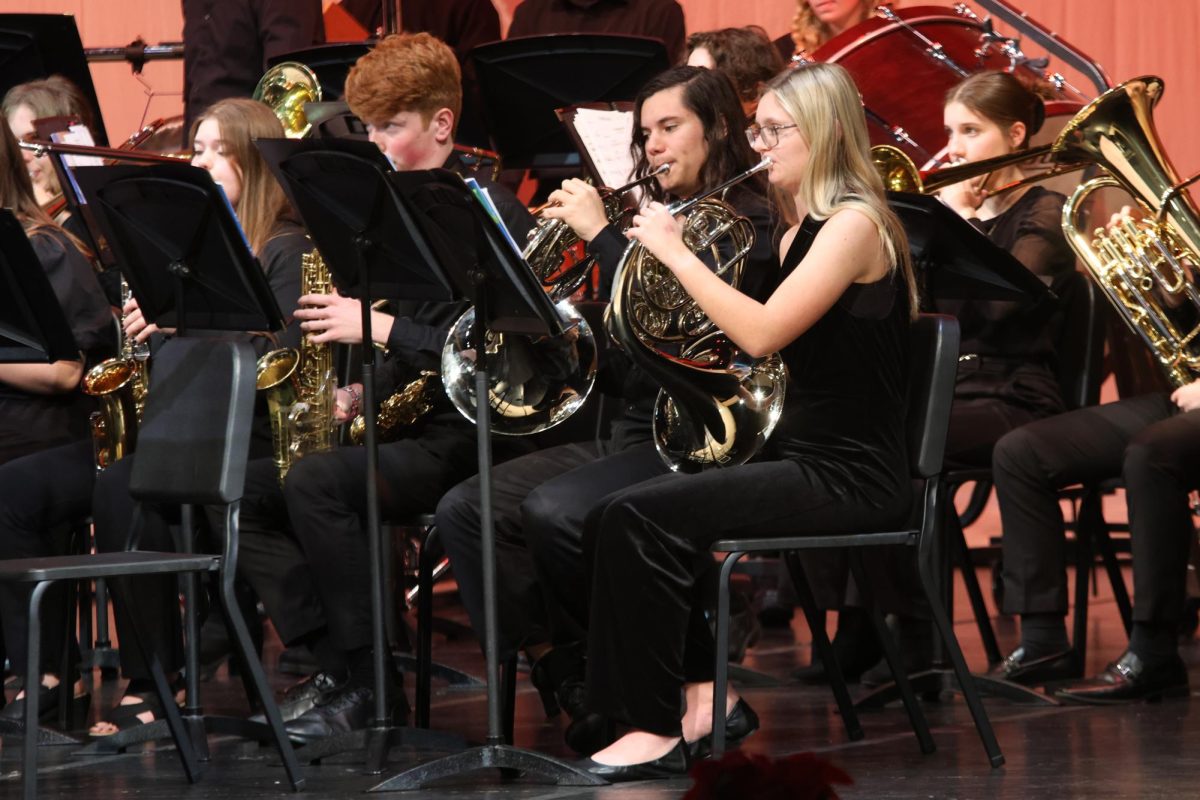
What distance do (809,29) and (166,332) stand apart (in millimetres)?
2199

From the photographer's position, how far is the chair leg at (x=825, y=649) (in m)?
3.35

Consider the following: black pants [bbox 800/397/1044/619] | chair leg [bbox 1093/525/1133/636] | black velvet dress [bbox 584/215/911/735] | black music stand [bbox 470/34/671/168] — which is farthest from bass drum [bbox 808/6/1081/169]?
black velvet dress [bbox 584/215/911/735]

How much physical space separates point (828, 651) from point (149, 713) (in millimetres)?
1454

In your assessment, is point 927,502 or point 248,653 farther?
point 927,502

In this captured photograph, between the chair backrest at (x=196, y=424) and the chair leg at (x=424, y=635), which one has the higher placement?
the chair backrest at (x=196, y=424)

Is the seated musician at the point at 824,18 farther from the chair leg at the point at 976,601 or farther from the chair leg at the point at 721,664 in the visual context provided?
the chair leg at the point at 721,664

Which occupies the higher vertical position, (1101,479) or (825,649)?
(1101,479)

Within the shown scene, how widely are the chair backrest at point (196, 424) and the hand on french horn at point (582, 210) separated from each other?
0.63 metres

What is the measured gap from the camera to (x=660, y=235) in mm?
2891

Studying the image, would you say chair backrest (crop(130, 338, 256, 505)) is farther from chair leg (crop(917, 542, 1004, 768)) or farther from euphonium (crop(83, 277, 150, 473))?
chair leg (crop(917, 542, 1004, 768))

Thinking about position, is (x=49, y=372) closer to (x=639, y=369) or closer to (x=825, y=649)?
(x=639, y=369)

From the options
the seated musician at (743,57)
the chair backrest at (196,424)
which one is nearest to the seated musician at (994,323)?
the seated musician at (743,57)

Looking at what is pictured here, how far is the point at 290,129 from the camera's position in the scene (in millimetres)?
4609

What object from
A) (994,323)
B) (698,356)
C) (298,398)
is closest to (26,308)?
(298,398)
